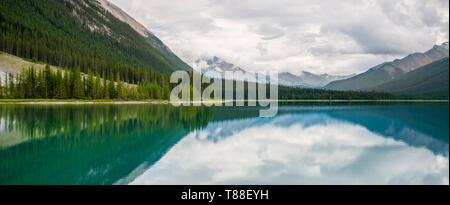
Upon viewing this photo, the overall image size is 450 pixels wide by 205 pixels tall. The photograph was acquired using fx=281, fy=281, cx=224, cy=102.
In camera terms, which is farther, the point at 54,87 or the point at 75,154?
the point at 54,87

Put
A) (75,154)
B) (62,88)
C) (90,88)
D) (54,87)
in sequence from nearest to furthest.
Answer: (75,154)
(54,87)
(62,88)
(90,88)

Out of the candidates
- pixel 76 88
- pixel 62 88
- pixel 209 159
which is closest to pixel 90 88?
pixel 76 88

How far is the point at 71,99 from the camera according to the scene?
8650cm

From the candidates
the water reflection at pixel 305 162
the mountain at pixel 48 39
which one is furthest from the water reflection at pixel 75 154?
the mountain at pixel 48 39

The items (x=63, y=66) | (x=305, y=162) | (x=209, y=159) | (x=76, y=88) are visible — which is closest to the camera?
(x=305, y=162)

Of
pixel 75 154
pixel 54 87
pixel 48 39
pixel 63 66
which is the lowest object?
pixel 75 154

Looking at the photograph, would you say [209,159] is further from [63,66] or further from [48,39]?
[48,39]

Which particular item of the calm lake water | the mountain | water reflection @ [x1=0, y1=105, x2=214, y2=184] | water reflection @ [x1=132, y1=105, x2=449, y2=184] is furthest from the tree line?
water reflection @ [x1=132, y1=105, x2=449, y2=184]

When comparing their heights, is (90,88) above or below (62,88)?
above

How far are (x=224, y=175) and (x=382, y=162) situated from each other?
29.7ft

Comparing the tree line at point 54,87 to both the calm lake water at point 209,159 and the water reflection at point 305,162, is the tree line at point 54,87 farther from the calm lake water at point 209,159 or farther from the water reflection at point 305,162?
the water reflection at point 305,162

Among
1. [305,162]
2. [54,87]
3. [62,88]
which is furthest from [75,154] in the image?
[54,87]

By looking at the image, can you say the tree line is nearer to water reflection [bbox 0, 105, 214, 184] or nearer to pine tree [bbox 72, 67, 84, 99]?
pine tree [bbox 72, 67, 84, 99]
